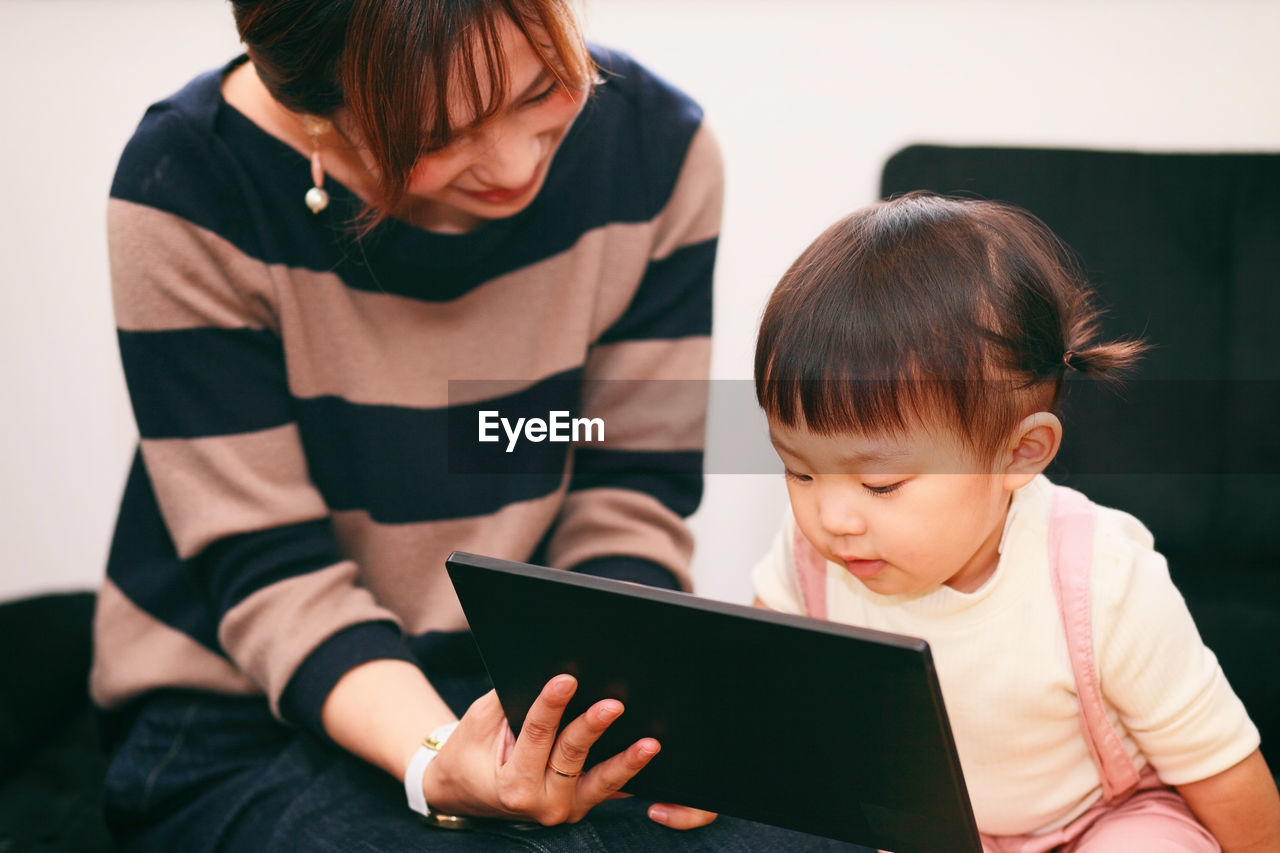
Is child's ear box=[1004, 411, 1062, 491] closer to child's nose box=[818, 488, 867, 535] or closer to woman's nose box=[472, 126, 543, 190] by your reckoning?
child's nose box=[818, 488, 867, 535]

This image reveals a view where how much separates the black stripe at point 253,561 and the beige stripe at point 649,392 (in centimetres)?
31

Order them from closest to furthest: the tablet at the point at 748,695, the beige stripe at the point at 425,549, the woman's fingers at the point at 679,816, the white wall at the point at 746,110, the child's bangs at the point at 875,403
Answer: the tablet at the point at 748,695 → the child's bangs at the point at 875,403 → the woman's fingers at the point at 679,816 → the beige stripe at the point at 425,549 → the white wall at the point at 746,110

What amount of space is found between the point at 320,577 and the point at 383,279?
279 millimetres

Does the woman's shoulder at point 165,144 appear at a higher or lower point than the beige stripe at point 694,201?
higher

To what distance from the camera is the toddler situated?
70cm

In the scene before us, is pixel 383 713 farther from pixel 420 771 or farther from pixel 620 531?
pixel 620 531

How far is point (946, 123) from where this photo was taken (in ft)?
4.58

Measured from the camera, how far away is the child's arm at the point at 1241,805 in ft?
2.40

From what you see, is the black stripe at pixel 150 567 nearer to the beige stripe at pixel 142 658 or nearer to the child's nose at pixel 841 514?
the beige stripe at pixel 142 658

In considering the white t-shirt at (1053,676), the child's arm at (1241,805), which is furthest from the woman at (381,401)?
the child's arm at (1241,805)

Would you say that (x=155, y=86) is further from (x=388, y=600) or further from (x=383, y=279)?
(x=388, y=600)

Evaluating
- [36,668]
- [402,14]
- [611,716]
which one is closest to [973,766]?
[611,716]

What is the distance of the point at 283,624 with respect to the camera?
3.02 feet

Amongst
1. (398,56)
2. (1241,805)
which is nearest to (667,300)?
(398,56)
